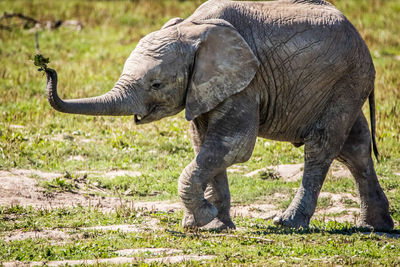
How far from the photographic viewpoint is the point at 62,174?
1103cm

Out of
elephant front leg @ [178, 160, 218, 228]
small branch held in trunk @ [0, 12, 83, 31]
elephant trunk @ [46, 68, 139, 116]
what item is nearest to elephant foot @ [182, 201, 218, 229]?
elephant front leg @ [178, 160, 218, 228]

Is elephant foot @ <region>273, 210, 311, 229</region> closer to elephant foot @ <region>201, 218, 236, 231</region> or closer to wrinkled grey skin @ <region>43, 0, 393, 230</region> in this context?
wrinkled grey skin @ <region>43, 0, 393, 230</region>

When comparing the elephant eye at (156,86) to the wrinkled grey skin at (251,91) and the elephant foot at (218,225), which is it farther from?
the elephant foot at (218,225)

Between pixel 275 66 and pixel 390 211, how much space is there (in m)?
3.11

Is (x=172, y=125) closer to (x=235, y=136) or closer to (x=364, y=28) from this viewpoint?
(x=235, y=136)

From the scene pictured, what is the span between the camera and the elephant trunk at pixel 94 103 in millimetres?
7031

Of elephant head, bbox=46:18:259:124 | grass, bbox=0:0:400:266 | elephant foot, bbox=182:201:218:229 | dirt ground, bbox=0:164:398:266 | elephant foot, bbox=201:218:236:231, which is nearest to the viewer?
grass, bbox=0:0:400:266

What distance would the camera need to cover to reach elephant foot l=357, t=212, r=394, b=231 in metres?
9.42

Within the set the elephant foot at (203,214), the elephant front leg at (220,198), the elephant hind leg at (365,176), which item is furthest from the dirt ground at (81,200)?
the elephant foot at (203,214)

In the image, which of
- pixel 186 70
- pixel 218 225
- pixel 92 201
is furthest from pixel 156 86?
pixel 92 201

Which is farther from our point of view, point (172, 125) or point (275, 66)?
point (172, 125)

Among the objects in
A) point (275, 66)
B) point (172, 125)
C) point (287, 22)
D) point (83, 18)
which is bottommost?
point (172, 125)

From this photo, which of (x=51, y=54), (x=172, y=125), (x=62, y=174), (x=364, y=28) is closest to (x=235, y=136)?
(x=62, y=174)

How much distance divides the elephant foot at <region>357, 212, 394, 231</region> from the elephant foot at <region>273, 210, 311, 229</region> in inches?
48.7
